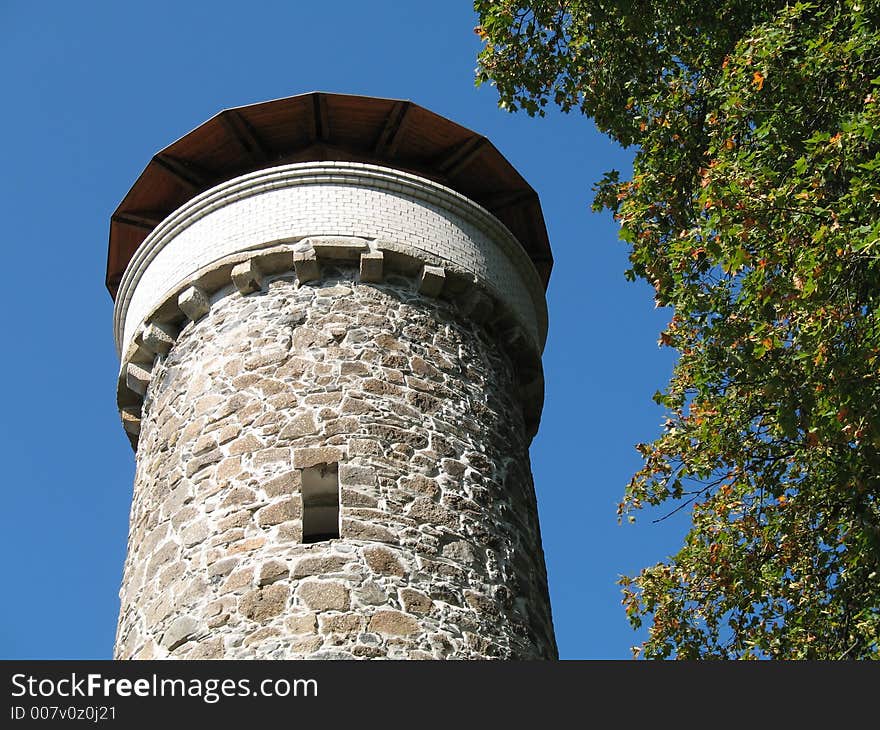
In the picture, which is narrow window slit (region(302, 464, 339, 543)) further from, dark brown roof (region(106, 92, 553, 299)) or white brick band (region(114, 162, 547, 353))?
dark brown roof (region(106, 92, 553, 299))

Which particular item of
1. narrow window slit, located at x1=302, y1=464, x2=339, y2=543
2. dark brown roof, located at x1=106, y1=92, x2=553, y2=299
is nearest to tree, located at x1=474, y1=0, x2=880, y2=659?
dark brown roof, located at x1=106, y1=92, x2=553, y2=299

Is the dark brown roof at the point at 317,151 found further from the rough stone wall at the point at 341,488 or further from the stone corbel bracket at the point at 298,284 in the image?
the rough stone wall at the point at 341,488

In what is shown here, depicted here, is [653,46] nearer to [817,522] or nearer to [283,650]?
[817,522]

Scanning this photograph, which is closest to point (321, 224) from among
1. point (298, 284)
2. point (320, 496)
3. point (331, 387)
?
point (298, 284)

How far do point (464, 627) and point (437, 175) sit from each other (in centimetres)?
473

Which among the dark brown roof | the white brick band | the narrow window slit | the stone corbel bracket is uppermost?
the dark brown roof

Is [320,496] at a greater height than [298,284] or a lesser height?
lesser

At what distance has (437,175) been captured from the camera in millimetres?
11766

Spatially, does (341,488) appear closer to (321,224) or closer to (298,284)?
(298,284)

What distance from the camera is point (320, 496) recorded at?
8875 mm

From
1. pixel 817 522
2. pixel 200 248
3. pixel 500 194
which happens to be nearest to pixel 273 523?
pixel 200 248

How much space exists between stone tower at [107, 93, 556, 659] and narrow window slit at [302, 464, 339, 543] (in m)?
0.01

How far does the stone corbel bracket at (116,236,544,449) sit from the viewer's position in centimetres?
1015

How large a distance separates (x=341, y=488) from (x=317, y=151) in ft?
12.3
